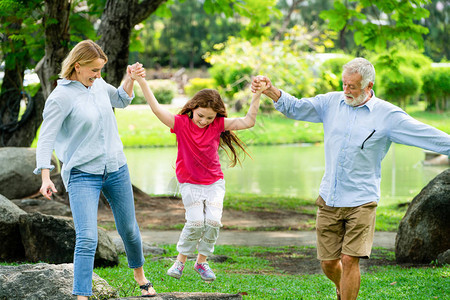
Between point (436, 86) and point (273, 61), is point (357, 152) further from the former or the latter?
point (436, 86)

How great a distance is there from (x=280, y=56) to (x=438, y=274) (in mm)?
10402

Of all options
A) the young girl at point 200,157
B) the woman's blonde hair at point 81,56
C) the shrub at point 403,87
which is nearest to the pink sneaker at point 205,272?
the young girl at point 200,157

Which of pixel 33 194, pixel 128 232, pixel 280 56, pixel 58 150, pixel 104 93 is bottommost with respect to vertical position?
pixel 33 194

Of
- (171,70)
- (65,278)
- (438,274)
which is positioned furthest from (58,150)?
(171,70)

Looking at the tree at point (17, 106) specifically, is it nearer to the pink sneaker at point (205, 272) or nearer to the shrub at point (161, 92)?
the pink sneaker at point (205, 272)

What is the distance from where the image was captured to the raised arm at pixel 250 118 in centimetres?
510

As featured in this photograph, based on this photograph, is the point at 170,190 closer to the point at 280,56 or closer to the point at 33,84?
the point at 33,84

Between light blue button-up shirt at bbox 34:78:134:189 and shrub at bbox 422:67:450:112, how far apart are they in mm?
38744

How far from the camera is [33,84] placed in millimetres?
13922

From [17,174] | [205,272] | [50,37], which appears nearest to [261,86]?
[205,272]

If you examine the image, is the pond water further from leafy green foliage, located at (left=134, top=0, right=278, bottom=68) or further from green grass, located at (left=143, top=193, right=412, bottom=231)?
leafy green foliage, located at (left=134, top=0, right=278, bottom=68)

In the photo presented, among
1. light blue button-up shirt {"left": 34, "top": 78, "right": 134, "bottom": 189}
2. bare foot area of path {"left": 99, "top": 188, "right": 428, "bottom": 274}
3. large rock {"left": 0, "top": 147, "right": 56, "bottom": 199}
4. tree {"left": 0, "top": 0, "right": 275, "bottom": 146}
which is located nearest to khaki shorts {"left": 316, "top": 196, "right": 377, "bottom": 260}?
light blue button-up shirt {"left": 34, "top": 78, "right": 134, "bottom": 189}

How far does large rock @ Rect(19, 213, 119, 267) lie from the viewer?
21.8 feet

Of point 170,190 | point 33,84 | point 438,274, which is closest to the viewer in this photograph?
point 170,190
